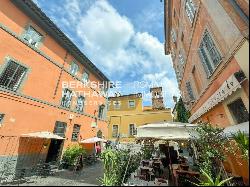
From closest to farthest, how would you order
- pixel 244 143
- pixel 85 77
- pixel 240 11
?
pixel 244 143, pixel 240 11, pixel 85 77

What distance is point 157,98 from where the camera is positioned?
98.4ft

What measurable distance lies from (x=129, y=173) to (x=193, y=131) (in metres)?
3.67

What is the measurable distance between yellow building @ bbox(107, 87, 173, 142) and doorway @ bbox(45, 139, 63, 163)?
1408 cm

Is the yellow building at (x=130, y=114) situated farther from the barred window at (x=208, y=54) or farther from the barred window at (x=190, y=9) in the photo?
the barred window at (x=208, y=54)

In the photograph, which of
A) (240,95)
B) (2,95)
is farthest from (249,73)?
(2,95)

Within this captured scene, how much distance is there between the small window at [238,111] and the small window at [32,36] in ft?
41.2

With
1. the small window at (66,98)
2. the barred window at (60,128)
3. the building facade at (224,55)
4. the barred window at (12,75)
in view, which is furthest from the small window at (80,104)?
the building facade at (224,55)

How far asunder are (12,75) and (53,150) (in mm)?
6643

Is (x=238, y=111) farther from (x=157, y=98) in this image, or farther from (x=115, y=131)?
(x=157, y=98)

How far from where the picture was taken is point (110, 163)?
21.6 ft

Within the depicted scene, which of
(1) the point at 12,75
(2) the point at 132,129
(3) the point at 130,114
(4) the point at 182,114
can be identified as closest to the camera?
(1) the point at 12,75

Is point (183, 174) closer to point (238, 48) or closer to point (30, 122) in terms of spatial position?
point (238, 48)

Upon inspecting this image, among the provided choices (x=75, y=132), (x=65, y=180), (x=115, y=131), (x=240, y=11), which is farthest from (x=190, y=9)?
(x=115, y=131)

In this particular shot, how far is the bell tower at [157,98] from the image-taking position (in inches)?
1144
